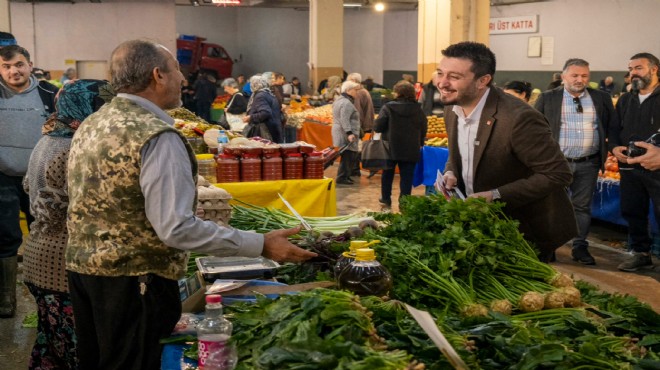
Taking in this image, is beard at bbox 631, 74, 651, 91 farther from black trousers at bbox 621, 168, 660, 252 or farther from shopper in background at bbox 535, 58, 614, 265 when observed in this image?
black trousers at bbox 621, 168, 660, 252

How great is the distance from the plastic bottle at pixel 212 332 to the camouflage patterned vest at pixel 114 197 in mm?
423

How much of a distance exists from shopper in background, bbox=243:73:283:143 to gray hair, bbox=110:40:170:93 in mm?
8654

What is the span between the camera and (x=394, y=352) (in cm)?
226

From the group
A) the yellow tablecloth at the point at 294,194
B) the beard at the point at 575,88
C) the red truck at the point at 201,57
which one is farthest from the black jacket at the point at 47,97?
the red truck at the point at 201,57

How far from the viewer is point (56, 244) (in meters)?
4.02

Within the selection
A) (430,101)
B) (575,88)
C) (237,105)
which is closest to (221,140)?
(575,88)

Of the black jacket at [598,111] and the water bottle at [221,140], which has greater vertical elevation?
the black jacket at [598,111]

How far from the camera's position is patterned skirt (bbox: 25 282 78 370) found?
4.01 m

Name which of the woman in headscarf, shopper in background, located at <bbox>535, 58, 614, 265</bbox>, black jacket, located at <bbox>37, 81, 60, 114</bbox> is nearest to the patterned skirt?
the woman in headscarf

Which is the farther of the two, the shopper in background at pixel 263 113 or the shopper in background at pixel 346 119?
the shopper in background at pixel 346 119

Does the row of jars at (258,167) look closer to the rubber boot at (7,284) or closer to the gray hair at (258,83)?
the rubber boot at (7,284)

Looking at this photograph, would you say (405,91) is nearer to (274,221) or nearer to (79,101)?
(274,221)

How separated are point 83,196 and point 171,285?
0.48 metres

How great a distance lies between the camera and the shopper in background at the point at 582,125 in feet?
25.1
